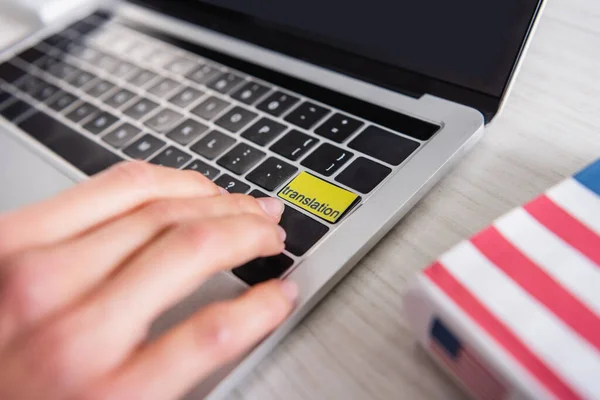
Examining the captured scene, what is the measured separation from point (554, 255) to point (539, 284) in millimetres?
18

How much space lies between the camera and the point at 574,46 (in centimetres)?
43

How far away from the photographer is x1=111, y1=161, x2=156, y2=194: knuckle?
0.28m

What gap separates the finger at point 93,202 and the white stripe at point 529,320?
0.16 m

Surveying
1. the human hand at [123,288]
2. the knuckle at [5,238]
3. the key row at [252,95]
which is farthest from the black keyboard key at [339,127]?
the knuckle at [5,238]

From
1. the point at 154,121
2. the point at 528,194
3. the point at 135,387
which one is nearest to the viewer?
the point at 135,387

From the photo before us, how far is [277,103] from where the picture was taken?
1.32 feet

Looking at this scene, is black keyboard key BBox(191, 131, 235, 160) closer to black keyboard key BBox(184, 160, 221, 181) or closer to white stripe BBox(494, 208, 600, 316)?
black keyboard key BBox(184, 160, 221, 181)

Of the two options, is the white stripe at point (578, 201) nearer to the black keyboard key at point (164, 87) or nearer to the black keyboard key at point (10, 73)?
the black keyboard key at point (164, 87)

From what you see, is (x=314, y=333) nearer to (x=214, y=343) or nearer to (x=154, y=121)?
(x=214, y=343)

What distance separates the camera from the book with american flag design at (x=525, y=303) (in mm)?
183

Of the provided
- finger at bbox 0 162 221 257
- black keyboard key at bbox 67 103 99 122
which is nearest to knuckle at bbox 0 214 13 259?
finger at bbox 0 162 221 257

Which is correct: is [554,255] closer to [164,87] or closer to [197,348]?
[197,348]

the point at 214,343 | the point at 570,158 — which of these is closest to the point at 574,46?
the point at 570,158

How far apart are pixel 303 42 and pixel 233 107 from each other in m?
0.08
